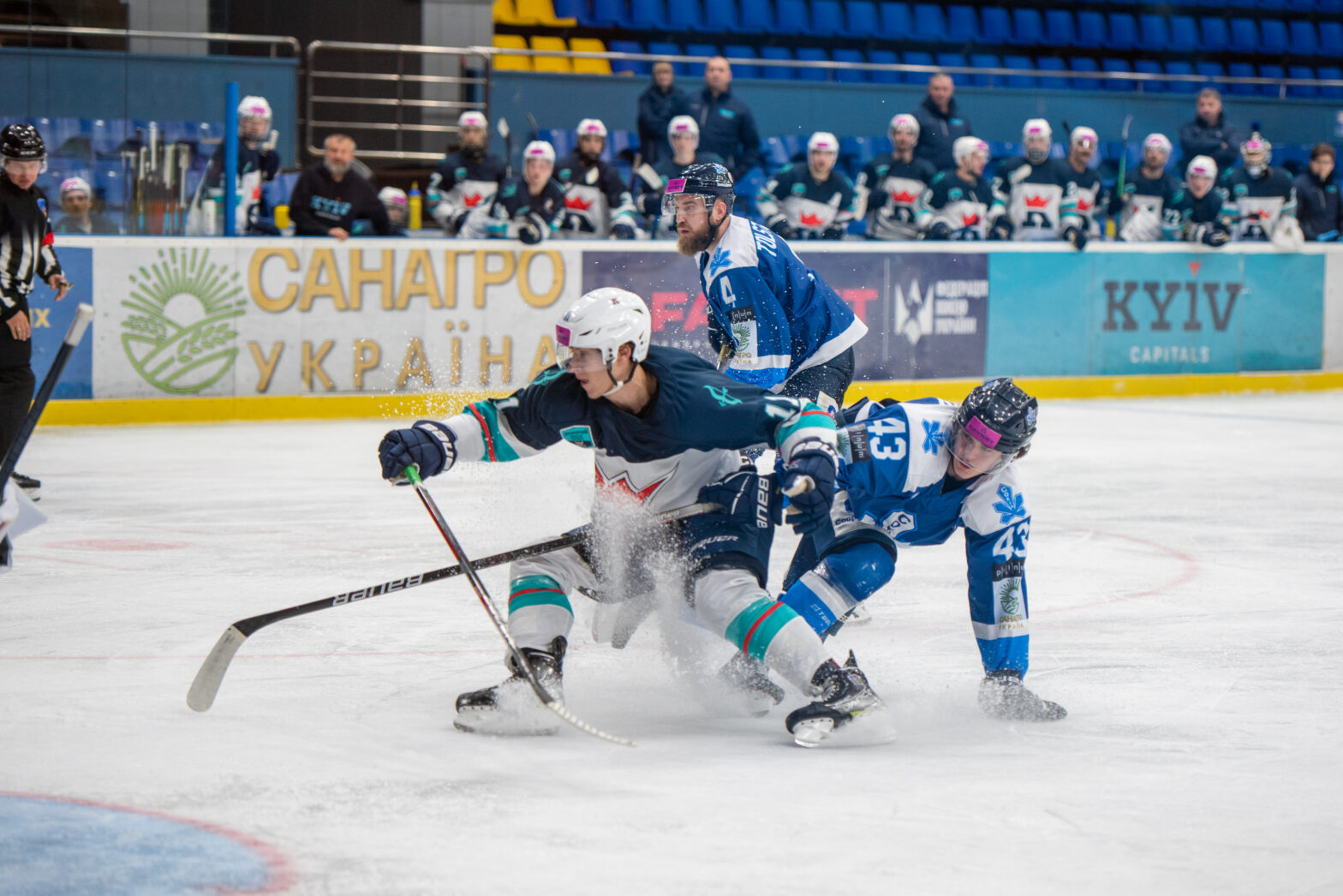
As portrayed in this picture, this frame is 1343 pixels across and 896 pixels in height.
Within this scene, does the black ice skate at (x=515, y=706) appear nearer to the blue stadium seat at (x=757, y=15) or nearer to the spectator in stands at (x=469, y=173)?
the spectator in stands at (x=469, y=173)

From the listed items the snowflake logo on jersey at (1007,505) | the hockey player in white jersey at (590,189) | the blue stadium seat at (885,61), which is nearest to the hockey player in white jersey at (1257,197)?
the blue stadium seat at (885,61)

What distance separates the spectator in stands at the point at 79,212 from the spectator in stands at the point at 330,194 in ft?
3.90

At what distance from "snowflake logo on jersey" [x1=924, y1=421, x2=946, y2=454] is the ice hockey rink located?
65 centimetres

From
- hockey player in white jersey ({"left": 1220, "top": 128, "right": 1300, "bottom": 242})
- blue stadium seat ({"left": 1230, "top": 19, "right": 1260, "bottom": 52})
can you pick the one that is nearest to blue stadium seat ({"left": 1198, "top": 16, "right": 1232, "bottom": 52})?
blue stadium seat ({"left": 1230, "top": 19, "right": 1260, "bottom": 52})

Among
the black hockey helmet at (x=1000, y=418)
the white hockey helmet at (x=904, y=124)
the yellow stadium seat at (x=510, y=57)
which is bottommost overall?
the black hockey helmet at (x=1000, y=418)

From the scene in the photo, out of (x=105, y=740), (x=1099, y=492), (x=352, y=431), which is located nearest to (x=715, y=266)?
(x=105, y=740)

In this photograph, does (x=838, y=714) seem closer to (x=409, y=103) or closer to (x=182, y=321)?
(x=182, y=321)

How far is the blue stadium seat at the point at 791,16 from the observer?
16.3 metres

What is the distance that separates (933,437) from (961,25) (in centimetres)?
1422

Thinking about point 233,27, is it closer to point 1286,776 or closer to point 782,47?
point 782,47

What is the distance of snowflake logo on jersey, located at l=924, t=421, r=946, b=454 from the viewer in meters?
3.85

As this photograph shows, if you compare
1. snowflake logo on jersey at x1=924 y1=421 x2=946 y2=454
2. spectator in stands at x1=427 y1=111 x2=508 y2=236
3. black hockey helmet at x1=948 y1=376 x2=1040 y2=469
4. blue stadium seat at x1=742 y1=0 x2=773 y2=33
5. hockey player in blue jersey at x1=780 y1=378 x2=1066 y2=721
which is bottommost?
hockey player in blue jersey at x1=780 y1=378 x2=1066 y2=721

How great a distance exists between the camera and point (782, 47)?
53.1 ft

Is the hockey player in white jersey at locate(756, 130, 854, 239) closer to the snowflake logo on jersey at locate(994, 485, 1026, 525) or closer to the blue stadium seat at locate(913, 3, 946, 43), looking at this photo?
the blue stadium seat at locate(913, 3, 946, 43)
